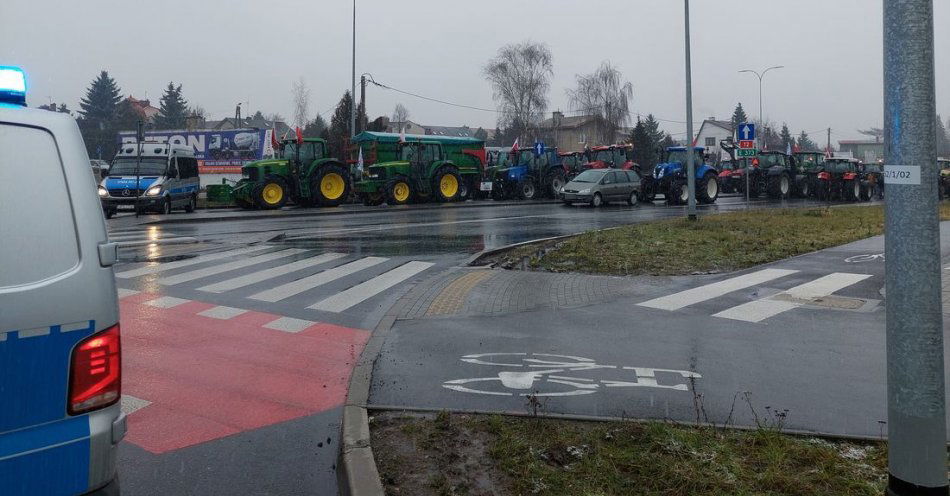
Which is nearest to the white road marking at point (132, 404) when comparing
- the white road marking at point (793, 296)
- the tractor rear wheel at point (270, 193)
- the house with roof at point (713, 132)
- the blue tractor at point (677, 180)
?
the white road marking at point (793, 296)

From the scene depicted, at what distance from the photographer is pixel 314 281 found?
1172 centimetres

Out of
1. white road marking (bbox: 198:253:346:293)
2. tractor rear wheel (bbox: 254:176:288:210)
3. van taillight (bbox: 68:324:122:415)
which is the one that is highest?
tractor rear wheel (bbox: 254:176:288:210)

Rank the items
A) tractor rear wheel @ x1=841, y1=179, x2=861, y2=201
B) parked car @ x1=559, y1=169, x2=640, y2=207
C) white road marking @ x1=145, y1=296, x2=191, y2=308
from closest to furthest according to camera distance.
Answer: white road marking @ x1=145, y1=296, x2=191, y2=308
parked car @ x1=559, y1=169, x2=640, y2=207
tractor rear wheel @ x1=841, y1=179, x2=861, y2=201

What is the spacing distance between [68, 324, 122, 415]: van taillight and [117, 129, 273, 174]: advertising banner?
5302cm

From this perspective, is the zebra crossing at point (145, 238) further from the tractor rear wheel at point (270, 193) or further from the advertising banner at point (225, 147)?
the advertising banner at point (225, 147)

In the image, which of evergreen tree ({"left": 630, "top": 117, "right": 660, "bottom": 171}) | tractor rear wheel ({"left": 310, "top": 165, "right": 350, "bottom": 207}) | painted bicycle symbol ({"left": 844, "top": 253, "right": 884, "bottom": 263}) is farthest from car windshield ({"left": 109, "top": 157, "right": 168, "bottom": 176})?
evergreen tree ({"left": 630, "top": 117, "right": 660, "bottom": 171})

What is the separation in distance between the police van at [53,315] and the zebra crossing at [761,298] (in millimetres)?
7438

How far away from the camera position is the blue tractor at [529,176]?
1439 inches

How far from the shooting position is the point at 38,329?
2.60 metres

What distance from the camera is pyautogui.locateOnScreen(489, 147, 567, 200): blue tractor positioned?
36.6 m

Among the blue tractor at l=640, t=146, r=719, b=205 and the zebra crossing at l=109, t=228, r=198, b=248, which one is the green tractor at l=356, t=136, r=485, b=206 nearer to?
the blue tractor at l=640, t=146, r=719, b=205

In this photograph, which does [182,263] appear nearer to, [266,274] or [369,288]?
[266,274]

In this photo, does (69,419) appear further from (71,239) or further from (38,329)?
(71,239)

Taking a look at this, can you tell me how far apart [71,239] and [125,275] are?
10.3 metres
